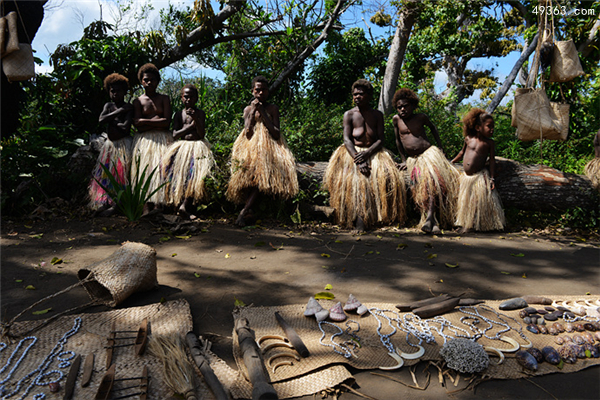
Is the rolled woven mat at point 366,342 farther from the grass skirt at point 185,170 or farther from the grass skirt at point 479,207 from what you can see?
the grass skirt at point 185,170

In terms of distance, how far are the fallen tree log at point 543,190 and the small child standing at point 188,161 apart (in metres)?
2.43

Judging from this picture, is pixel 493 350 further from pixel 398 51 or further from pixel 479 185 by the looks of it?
pixel 398 51

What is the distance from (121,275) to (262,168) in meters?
2.28

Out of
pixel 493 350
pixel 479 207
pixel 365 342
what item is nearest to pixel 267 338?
pixel 365 342

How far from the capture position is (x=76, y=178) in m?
5.10

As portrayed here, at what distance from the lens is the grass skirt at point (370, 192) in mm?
4602

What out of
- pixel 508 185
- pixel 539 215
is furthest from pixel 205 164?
pixel 539 215

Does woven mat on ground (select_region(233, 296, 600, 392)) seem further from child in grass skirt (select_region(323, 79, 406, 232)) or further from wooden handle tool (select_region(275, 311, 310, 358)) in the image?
child in grass skirt (select_region(323, 79, 406, 232))

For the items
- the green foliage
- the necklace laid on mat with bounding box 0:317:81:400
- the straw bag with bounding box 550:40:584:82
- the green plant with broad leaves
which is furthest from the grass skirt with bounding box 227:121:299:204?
the green foliage

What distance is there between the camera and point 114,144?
16.3ft

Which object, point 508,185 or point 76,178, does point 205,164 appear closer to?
point 76,178

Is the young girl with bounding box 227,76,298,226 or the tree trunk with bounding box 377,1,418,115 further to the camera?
the tree trunk with bounding box 377,1,418,115

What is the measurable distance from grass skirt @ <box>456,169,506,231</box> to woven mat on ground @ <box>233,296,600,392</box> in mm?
2112

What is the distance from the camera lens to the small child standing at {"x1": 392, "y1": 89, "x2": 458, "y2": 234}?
15.4 ft
